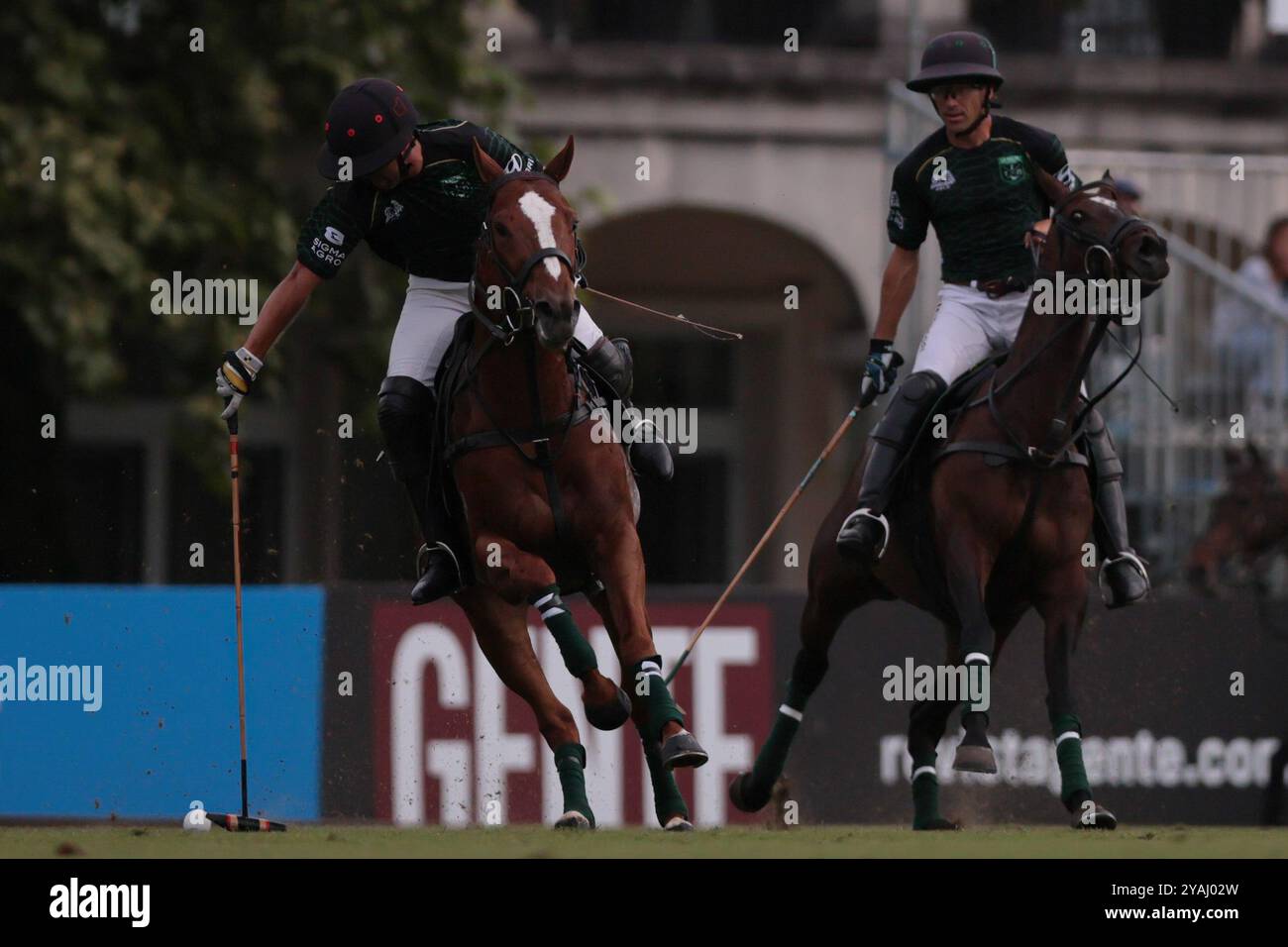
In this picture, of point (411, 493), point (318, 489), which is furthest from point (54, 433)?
point (411, 493)

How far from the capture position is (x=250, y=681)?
13.7 m

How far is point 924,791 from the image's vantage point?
11.8 meters

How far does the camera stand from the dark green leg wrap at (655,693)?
9.79 meters

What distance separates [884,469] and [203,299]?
572cm

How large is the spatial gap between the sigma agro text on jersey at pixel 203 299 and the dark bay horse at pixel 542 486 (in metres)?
5.18

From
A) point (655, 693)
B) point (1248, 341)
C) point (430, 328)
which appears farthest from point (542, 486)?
point (1248, 341)

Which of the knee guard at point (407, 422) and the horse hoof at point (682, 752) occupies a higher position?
the knee guard at point (407, 422)

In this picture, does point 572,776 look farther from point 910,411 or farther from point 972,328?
point 972,328

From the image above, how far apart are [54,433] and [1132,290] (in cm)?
714

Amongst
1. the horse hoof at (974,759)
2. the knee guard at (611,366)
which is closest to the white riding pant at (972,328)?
the knee guard at (611,366)

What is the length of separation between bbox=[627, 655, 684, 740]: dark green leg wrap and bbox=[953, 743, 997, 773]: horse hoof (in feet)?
3.56

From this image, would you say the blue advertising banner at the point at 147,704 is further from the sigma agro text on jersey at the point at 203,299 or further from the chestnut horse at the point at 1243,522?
the chestnut horse at the point at 1243,522
